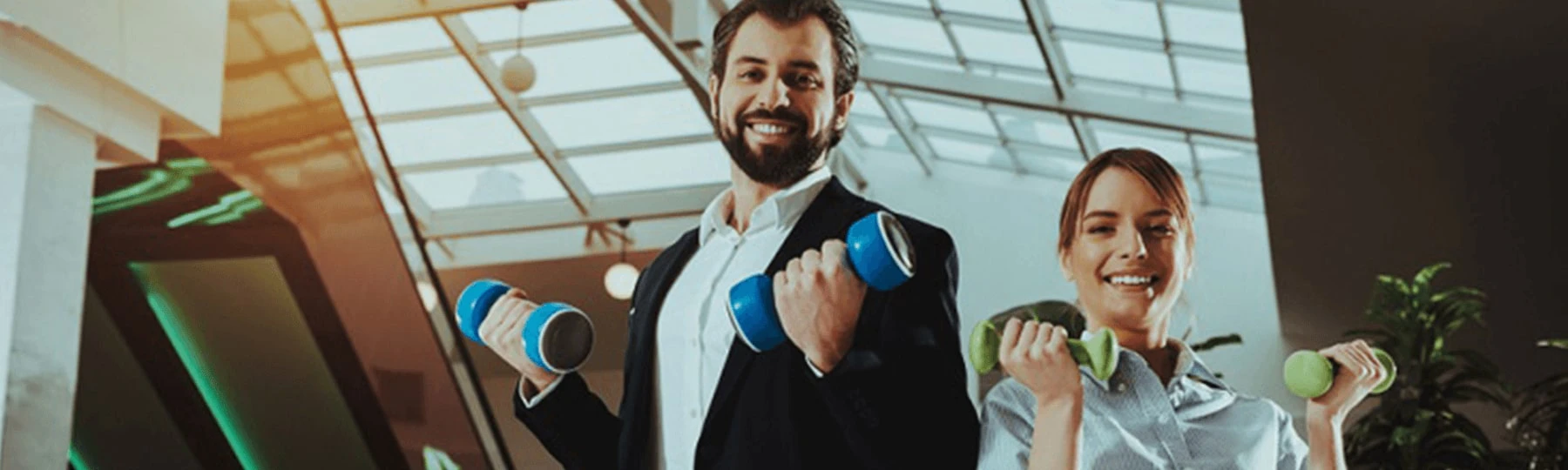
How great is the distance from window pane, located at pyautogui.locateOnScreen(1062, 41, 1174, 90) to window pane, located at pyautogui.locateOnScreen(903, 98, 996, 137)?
6.62ft

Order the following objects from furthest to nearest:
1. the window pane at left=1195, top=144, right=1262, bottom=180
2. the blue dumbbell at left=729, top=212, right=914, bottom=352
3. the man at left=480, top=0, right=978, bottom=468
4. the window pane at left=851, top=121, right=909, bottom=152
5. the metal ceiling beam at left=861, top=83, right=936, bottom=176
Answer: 1. the window pane at left=851, top=121, right=909, bottom=152
2. the metal ceiling beam at left=861, top=83, right=936, bottom=176
3. the window pane at left=1195, top=144, right=1262, bottom=180
4. the man at left=480, top=0, right=978, bottom=468
5. the blue dumbbell at left=729, top=212, right=914, bottom=352

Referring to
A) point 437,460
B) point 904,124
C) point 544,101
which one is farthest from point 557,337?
point 904,124

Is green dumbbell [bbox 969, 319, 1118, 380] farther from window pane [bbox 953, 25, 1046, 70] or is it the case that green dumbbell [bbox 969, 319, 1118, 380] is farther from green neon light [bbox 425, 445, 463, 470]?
window pane [bbox 953, 25, 1046, 70]

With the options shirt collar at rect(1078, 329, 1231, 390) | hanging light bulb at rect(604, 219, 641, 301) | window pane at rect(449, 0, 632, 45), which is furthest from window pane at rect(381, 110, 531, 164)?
shirt collar at rect(1078, 329, 1231, 390)

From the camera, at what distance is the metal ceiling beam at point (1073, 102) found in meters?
12.1

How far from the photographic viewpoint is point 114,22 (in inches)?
227

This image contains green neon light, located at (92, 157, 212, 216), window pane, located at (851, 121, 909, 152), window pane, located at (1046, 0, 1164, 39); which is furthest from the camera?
window pane, located at (851, 121, 909, 152)

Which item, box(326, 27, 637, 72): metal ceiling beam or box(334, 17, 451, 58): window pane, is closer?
box(326, 27, 637, 72): metal ceiling beam

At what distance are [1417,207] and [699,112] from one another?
638cm

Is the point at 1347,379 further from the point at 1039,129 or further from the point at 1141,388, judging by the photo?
the point at 1039,129

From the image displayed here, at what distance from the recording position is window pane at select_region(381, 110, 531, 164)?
1373 cm

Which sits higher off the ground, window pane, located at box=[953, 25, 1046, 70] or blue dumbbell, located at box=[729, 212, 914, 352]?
window pane, located at box=[953, 25, 1046, 70]

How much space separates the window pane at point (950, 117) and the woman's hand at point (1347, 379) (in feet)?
41.4

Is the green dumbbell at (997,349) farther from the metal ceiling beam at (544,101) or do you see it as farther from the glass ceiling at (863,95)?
the metal ceiling beam at (544,101)
